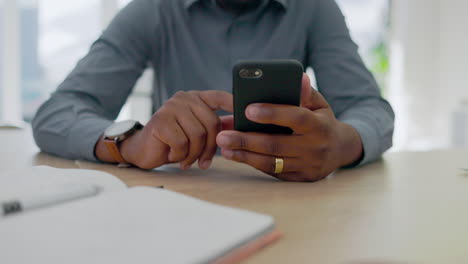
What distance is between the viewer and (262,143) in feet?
1.85

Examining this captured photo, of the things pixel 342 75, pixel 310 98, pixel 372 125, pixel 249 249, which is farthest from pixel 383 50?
pixel 249 249

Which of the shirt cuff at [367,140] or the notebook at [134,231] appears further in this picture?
the shirt cuff at [367,140]

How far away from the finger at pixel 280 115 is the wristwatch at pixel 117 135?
0.27 meters

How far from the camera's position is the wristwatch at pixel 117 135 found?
27.3 inches

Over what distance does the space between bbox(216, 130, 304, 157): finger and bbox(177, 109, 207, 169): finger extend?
0.05 metres

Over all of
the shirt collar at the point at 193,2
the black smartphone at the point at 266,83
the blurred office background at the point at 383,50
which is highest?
the shirt collar at the point at 193,2

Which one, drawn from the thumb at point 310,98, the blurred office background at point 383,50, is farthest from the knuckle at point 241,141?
the blurred office background at point 383,50

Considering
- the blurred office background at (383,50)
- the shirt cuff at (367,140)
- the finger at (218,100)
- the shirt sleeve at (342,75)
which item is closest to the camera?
the finger at (218,100)

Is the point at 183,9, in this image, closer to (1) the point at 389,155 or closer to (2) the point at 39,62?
(1) the point at 389,155

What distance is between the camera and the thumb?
22.8 inches

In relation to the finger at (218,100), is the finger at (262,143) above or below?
below

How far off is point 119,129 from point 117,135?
0.09 feet

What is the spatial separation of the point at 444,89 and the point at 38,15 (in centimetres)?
347

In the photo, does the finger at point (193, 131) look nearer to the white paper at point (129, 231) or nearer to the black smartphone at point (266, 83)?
the black smartphone at point (266, 83)
